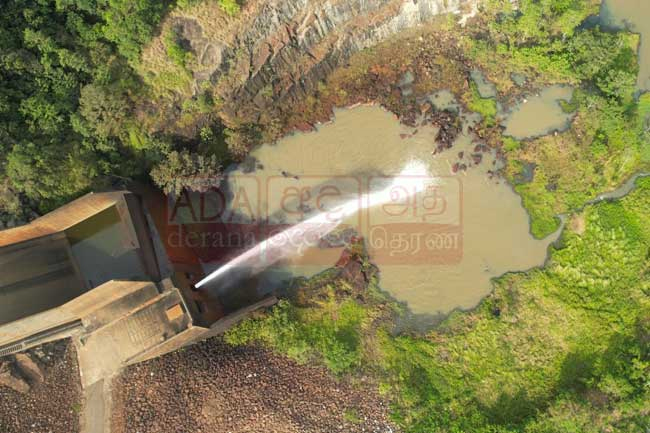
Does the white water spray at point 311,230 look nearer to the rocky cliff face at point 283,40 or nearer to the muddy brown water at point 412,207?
the muddy brown water at point 412,207

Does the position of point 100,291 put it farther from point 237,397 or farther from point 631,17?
point 631,17

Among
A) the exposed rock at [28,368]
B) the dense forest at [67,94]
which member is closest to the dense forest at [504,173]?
the dense forest at [67,94]

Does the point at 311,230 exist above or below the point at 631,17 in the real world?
below

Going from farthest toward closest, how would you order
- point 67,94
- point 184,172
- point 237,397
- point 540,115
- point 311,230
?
point 540,115 < point 311,230 < point 184,172 < point 67,94 < point 237,397

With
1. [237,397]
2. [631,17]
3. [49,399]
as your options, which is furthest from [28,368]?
[631,17]

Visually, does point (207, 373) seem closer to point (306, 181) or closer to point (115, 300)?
point (115, 300)

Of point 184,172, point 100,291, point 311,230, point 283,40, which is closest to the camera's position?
point 100,291
